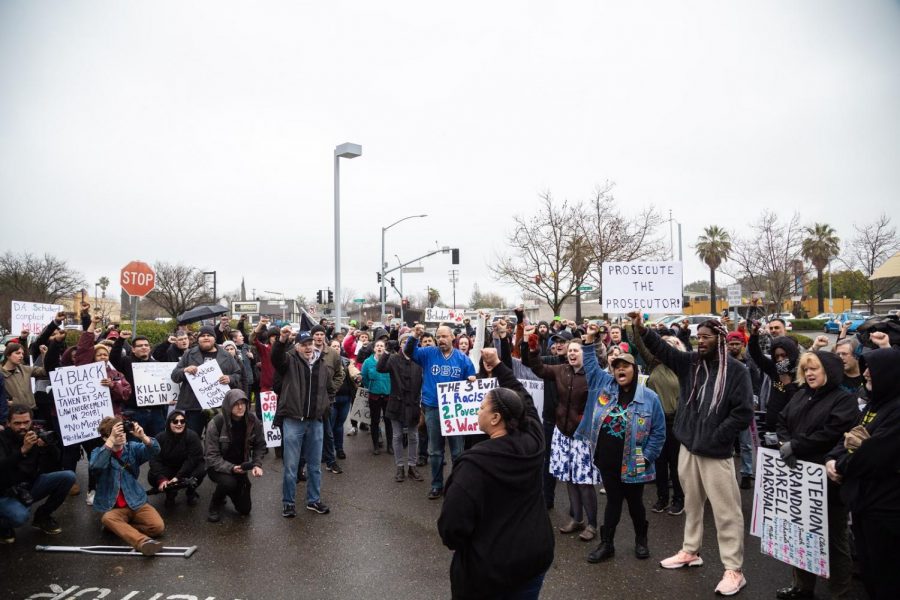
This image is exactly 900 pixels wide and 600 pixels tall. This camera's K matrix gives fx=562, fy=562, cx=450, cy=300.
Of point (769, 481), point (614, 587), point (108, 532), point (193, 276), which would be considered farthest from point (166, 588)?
point (193, 276)

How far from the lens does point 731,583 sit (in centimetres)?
432

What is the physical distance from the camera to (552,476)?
6.12 metres

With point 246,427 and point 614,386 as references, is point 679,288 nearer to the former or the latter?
point 614,386

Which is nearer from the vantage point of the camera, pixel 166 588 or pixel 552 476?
pixel 166 588

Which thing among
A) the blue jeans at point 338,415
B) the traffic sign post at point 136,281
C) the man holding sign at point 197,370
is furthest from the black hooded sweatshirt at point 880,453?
the traffic sign post at point 136,281

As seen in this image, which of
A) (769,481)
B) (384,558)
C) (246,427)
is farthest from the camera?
(246,427)

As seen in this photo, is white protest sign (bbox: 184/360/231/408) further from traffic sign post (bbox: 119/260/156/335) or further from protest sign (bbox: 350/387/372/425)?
traffic sign post (bbox: 119/260/156/335)

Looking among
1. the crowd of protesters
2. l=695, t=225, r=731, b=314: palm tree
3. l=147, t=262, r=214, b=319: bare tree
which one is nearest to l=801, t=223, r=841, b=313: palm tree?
l=695, t=225, r=731, b=314: palm tree

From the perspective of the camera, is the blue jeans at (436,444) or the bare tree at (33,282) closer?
the blue jeans at (436,444)

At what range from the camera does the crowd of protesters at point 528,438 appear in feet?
9.38

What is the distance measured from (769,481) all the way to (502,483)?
9.56ft

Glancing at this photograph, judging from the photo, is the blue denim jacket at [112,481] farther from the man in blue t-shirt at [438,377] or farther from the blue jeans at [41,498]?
the man in blue t-shirt at [438,377]

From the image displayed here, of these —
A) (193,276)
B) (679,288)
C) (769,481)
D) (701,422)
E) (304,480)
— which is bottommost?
(304,480)

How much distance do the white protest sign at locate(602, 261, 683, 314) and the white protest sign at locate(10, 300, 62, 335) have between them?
961cm
